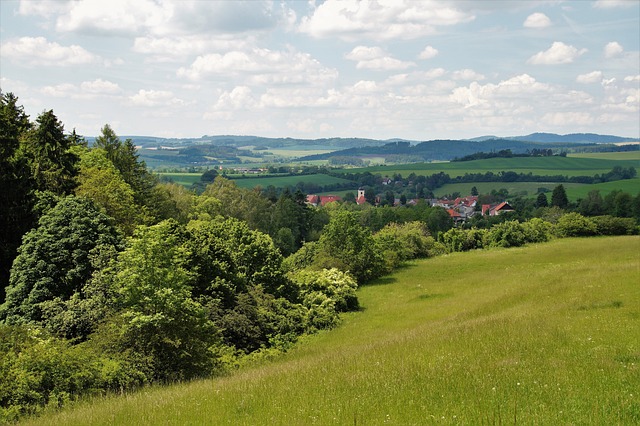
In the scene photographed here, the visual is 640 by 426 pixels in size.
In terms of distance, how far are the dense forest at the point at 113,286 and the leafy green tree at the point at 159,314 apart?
0.05m

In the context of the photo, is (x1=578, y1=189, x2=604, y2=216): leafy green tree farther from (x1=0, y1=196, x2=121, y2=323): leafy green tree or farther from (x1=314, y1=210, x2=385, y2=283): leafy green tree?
(x1=0, y1=196, x2=121, y2=323): leafy green tree

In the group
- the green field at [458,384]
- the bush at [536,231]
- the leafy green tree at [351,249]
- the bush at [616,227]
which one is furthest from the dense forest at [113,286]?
the bush at [616,227]

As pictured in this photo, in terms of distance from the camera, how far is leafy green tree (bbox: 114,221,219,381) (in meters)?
20.4

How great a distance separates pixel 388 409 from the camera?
11055 millimetres

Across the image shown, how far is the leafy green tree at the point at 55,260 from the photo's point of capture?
2423 centimetres

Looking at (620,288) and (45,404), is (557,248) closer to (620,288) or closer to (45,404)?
(620,288)

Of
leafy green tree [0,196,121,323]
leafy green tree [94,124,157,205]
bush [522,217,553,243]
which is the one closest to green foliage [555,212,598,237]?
bush [522,217,553,243]

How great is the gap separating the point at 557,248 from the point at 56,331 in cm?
6410

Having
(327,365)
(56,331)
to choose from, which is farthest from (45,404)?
(327,365)

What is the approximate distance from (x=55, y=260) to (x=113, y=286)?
5.06 meters

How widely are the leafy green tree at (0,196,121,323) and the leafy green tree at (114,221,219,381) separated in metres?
4.51

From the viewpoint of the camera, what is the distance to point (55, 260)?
25.4 metres

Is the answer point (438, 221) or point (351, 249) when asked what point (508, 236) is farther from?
point (438, 221)

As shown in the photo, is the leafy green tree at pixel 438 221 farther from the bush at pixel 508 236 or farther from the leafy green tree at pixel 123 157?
the leafy green tree at pixel 123 157
